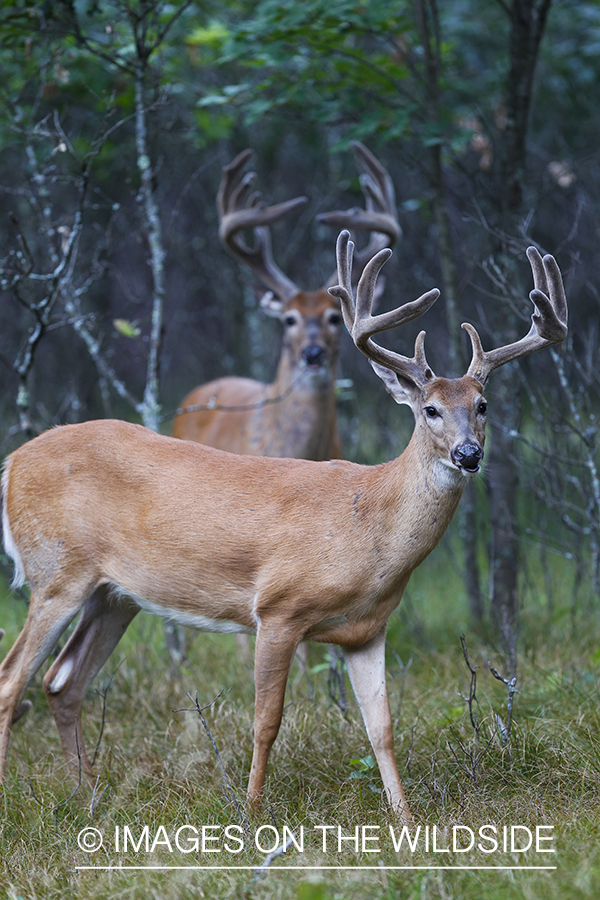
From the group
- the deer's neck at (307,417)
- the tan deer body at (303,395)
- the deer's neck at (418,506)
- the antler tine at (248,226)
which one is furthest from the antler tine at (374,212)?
the deer's neck at (418,506)

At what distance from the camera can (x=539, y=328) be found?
3818 mm

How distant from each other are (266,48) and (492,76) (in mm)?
4854

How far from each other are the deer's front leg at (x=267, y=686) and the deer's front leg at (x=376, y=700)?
13.3 inches

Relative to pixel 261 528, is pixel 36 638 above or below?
below

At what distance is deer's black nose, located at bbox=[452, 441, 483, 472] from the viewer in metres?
3.49

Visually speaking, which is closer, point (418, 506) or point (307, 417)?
point (418, 506)

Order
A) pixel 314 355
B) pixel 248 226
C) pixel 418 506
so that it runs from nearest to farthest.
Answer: pixel 418 506 → pixel 314 355 → pixel 248 226

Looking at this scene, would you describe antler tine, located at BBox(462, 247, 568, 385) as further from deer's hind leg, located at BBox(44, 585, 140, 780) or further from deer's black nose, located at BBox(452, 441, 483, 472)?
deer's hind leg, located at BBox(44, 585, 140, 780)

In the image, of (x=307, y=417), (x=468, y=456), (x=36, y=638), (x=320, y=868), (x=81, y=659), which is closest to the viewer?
(x=320, y=868)

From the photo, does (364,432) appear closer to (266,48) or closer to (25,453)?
(266,48)

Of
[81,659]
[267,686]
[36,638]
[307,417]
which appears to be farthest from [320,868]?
[307,417]

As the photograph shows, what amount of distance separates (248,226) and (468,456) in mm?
4049

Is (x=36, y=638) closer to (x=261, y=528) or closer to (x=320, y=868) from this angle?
(x=261, y=528)

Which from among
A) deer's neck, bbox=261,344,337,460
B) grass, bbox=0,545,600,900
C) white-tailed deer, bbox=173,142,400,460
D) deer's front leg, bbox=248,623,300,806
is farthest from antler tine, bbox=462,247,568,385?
deer's neck, bbox=261,344,337,460
